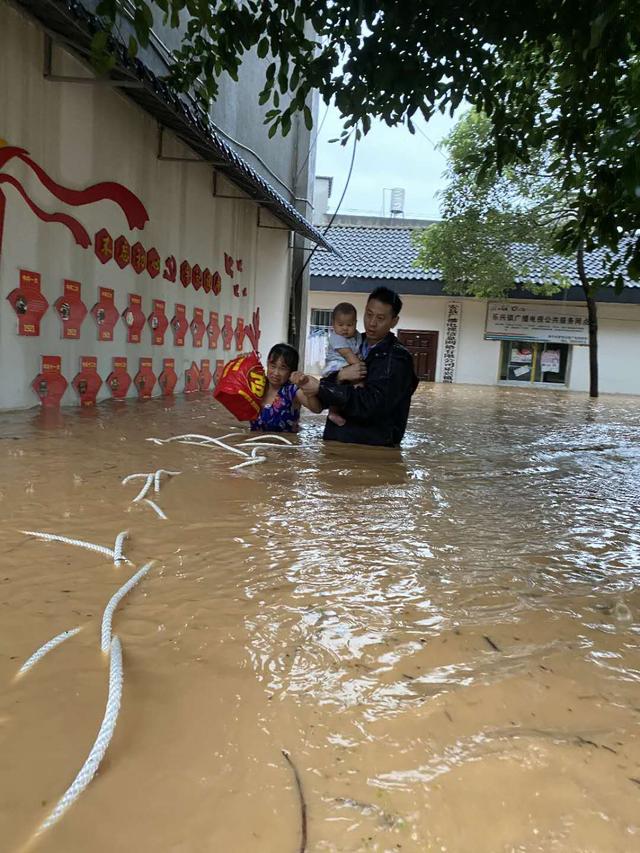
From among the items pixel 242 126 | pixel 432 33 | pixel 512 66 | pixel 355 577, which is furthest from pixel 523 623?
pixel 242 126

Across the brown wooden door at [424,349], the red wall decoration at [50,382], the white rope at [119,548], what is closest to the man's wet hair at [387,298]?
the white rope at [119,548]

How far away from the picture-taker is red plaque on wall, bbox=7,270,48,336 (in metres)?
5.34

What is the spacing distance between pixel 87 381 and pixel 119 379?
63cm

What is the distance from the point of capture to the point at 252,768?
118 cm

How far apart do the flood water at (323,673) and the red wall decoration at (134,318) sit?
13.3 feet

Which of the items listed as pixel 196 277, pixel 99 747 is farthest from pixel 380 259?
pixel 99 747

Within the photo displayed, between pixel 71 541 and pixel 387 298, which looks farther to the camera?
pixel 387 298

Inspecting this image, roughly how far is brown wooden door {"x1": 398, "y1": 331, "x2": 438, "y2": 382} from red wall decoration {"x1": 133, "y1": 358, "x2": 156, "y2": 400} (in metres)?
Answer: 13.1

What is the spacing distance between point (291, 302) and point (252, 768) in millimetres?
12656

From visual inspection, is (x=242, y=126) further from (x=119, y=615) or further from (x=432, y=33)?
(x=119, y=615)

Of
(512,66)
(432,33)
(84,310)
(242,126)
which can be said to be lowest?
(84,310)

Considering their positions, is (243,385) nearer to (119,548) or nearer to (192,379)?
(119,548)

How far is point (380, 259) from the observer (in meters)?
20.1

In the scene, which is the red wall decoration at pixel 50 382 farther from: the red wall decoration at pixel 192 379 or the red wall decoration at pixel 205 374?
the red wall decoration at pixel 205 374
